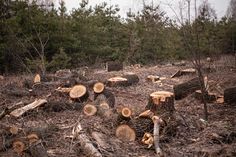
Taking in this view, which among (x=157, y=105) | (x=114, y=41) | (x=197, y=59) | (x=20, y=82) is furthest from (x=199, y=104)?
(x=114, y=41)

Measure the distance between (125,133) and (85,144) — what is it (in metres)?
1.02

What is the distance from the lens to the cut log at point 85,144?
5447 millimetres

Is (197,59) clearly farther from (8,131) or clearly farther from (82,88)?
(8,131)

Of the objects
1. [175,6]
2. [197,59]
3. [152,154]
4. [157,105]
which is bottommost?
[152,154]

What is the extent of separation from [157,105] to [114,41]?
16.5 m

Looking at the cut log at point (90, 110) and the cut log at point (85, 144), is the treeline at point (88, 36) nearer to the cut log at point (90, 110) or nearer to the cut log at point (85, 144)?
the cut log at point (90, 110)

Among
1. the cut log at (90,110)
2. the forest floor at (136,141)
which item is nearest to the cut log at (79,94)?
Result: the forest floor at (136,141)

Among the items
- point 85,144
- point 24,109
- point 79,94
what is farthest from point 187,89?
point 85,144

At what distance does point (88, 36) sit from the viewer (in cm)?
2058

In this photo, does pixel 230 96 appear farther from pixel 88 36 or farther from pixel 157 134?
pixel 88 36

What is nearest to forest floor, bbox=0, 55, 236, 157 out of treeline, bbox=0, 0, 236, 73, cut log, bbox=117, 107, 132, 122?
cut log, bbox=117, 107, 132, 122

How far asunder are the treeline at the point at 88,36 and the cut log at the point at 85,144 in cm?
869

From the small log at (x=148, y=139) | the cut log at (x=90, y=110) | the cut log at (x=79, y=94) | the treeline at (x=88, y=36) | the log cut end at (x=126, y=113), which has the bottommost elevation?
the small log at (x=148, y=139)

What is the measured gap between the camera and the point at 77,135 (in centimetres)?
619
